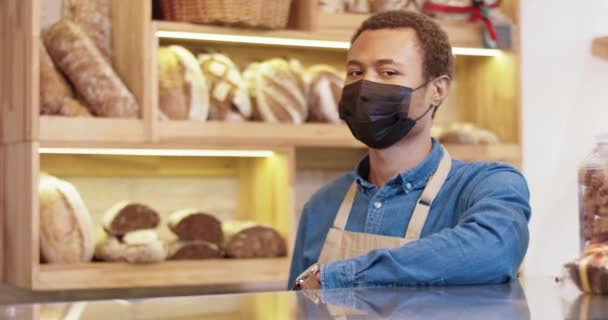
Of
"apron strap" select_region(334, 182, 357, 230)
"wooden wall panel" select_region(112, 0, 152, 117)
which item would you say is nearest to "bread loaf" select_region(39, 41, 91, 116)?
"wooden wall panel" select_region(112, 0, 152, 117)

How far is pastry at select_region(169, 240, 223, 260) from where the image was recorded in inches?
107

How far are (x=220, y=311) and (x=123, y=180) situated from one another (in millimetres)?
1947

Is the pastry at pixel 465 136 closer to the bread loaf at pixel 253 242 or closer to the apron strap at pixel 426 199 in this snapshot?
the bread loaf at pixel 253 242

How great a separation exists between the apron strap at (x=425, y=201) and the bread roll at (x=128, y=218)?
3.82ft

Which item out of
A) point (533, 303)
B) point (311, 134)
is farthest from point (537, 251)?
point (533, 303)

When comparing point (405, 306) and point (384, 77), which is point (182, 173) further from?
point (405, 306)

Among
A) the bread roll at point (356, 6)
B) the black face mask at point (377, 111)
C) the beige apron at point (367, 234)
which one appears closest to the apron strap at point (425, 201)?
the beige apron at point (367, 234)

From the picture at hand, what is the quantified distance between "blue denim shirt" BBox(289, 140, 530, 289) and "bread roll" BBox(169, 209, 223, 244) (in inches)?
34.9

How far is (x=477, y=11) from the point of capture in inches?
122

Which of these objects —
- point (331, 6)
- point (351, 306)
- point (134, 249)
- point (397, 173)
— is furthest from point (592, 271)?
point (331, 6)

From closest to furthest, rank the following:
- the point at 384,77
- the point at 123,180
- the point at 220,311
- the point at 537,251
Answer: the point at 220,311 → the point at 384,77 → the point at 123,180 → the point at 537,251

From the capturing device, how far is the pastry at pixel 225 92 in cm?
278

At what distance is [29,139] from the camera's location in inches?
99.0

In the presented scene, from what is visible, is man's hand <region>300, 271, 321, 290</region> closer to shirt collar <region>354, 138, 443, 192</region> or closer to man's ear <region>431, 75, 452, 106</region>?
shirt collar <region>354, 138, 443, 192</region>
